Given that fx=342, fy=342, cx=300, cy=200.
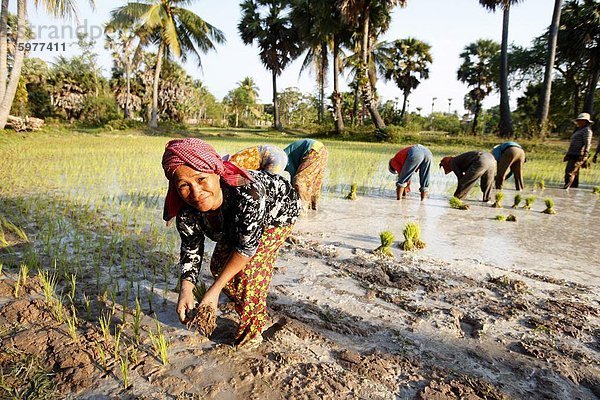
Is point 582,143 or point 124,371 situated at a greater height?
point 582,143

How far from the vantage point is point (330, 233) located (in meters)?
3.63

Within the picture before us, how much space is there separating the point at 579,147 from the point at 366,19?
12.7 meters

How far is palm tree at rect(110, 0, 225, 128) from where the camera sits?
1612cm

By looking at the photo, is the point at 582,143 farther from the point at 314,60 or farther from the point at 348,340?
the point at 314,60

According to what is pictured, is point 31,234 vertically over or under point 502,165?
under

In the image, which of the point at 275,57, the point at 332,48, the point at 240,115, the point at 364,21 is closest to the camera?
the point at 364,21

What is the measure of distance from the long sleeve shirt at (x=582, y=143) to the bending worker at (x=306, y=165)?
565 cm

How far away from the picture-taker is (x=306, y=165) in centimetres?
399

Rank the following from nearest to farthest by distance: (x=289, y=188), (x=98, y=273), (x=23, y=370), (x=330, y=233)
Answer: (x=23, y=370) → (x=289, y=188) → (x=98, y=273) → (x=330, y=233)

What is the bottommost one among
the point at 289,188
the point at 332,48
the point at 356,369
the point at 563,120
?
the point at 356,369

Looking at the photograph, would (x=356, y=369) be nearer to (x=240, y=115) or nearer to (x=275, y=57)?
(x=275, y=57)

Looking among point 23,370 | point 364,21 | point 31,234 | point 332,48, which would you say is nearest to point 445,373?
point 23,370

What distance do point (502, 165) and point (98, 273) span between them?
6.63 meters

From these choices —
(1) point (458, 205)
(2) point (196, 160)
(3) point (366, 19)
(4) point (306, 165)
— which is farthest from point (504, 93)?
(2) point (196, 160)
